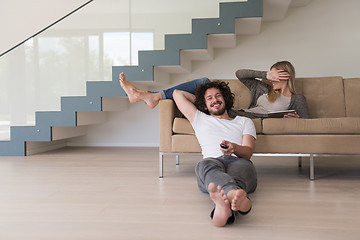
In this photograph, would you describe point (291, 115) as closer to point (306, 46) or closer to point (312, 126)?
point (312, 126)

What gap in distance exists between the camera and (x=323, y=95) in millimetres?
3242

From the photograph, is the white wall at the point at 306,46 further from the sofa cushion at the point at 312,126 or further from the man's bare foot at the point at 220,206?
the man's bare foot at the point at 220,206

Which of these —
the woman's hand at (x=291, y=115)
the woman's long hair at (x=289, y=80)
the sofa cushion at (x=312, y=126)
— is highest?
the woman's long hair at (x=289, y=80)

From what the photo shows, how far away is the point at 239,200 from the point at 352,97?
7.10 feet

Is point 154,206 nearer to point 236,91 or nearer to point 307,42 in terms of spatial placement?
point 236,91

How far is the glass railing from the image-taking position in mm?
3961

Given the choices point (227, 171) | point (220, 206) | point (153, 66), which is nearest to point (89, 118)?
point (153, 66)

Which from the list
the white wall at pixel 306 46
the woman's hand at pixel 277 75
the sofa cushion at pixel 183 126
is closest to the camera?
the sofa cushion at pixel 183 126

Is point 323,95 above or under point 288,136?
above

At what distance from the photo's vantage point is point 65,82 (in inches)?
167

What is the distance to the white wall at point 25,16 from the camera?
417 cm

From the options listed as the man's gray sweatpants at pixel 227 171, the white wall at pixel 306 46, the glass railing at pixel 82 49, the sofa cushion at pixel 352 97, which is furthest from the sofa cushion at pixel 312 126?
the white wall at pixel 306 46

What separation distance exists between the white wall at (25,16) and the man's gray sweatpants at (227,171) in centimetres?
293

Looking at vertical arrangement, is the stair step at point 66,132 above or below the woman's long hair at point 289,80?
below
